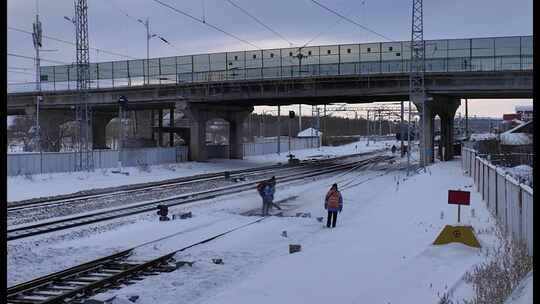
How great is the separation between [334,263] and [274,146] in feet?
231

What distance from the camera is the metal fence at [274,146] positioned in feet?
249

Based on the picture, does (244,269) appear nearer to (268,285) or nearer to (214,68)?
(268,285)

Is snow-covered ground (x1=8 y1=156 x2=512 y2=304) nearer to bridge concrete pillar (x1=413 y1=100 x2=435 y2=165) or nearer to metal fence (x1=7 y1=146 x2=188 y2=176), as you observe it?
metal fence (x1=7 y1=146 x2=188 y2=176)

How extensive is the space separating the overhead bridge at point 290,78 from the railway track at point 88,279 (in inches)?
1377

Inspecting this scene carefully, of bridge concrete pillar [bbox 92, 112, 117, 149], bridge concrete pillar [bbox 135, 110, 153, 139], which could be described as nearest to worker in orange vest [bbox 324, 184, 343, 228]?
bridge concrete pillar [bbox 92, 112, 117, 149]

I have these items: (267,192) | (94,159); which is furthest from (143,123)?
(267,192)

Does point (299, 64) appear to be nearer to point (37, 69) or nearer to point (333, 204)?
point (37, 69)

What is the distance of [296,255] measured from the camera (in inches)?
588

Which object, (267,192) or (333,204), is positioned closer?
(333,204)

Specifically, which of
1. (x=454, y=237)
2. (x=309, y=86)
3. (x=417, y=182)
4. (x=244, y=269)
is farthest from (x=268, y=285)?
(x=309, y=86)

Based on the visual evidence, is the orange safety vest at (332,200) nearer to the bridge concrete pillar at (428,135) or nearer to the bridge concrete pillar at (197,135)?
the bridge concrete pillar at (428,135)

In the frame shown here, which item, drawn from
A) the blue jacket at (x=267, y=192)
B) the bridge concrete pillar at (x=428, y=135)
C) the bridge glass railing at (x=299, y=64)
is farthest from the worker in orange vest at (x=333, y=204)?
the bridge concrete pillar at (x=428, y=135)

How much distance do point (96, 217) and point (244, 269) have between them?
9725mm

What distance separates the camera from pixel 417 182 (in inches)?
1427
